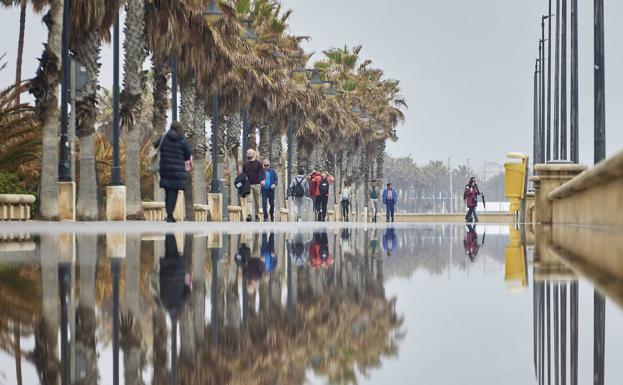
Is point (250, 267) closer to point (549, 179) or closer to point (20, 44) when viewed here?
point (549, 179)

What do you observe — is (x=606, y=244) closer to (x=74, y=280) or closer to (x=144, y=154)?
(x=74, y=280)

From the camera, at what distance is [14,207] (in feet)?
99.0

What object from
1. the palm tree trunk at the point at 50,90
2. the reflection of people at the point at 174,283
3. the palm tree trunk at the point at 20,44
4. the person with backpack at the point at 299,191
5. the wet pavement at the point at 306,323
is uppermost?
the palm tree trunk at the point at 20,44

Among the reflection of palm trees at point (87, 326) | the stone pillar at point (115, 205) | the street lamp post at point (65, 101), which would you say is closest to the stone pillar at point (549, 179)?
the stone pillar at point (115, 205)

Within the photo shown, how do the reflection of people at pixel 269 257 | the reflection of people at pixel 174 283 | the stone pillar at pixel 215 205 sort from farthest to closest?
the stone pillar at pixel 215 205, the reflection of people at pixel 269 257, the reflection of people at pixel 174 283

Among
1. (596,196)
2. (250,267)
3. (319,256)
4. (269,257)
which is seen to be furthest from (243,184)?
(250,267)

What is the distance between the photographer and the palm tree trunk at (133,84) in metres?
34.0

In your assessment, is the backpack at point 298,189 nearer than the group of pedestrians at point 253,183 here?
No

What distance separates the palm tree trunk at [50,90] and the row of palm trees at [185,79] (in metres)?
0.03

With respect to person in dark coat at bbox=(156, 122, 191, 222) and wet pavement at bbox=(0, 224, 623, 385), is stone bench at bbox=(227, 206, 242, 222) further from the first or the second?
wet pavement at bbox=(0, 224, 623, 385)

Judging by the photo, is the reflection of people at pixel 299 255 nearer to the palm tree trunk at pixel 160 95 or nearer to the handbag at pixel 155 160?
the handbag at pixel 155 160

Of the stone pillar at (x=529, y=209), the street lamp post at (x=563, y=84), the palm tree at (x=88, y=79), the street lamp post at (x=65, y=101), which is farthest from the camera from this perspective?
the stone pillar at (x=529, y=209)

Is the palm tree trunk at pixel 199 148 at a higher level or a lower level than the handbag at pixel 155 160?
higher

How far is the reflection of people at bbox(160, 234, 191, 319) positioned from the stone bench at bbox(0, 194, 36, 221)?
770 inches
